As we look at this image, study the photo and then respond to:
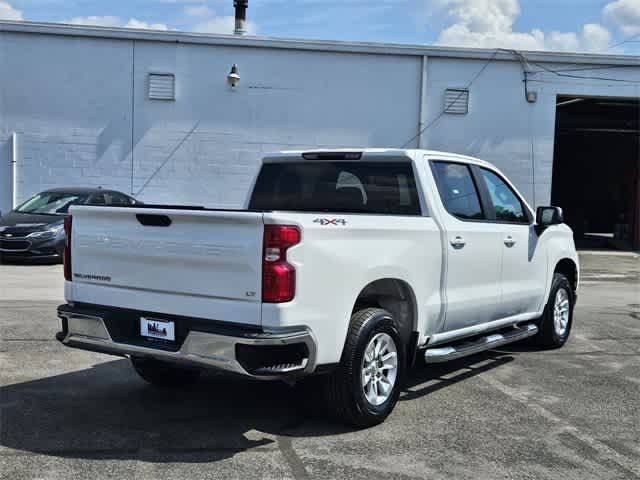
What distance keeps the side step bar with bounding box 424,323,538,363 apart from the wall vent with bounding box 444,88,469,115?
500 inches

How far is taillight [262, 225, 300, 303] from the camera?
411 centimetres

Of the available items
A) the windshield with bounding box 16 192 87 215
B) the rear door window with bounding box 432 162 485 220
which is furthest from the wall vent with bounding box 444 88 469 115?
the rear door window with bounding box 432 162 485 220

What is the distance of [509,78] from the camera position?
19.2 m

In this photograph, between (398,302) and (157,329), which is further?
(398,302)

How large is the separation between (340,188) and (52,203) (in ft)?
33.7

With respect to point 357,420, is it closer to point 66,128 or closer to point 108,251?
point 108,251

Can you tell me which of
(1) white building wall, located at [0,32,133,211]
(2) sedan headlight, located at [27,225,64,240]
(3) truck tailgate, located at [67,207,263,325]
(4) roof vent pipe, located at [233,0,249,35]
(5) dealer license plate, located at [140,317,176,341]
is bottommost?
(2) sedan headlight, located at [27,225,64,240]

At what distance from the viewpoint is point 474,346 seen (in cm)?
582

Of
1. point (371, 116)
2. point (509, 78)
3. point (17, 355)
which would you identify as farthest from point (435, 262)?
point (509, 78)

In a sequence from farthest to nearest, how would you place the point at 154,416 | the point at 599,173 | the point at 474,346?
the point at 599,173 < the point at 474,346 < the point at 154,416

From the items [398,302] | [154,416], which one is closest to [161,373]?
[154,416]

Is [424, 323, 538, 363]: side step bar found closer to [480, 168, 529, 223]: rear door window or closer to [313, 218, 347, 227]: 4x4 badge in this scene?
[480, 168, 529, 223]: rear door window

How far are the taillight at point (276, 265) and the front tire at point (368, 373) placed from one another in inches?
28.8

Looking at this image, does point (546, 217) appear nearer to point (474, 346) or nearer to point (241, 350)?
point (474, 346)
